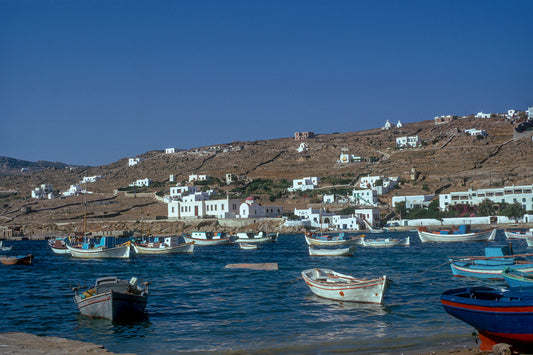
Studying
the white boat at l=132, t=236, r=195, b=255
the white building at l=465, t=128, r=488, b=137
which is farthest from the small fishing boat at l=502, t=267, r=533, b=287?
the white building at l=465, t=128, r=488, b=137

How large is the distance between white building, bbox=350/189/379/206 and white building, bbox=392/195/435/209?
3.30 m

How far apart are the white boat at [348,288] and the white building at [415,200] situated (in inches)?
2464

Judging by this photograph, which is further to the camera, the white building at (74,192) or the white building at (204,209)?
the white building at (74,192)

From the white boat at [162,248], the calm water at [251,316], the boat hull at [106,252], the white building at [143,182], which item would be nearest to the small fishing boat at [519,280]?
the calm water at [251,316]

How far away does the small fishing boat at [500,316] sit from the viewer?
35.8 ft

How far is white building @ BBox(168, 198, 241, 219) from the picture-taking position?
80.9 m

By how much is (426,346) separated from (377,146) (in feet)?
401

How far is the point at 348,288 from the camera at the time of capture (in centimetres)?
1888

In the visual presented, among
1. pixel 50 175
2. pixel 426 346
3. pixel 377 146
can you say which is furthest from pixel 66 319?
pixel 50 175

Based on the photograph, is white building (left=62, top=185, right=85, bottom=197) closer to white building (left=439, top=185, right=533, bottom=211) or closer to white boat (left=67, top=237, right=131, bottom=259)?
white boat (left=67, top=237, right=131, bottom=259)

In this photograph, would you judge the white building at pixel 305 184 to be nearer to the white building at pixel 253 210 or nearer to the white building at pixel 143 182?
the white building at pixel 253 210

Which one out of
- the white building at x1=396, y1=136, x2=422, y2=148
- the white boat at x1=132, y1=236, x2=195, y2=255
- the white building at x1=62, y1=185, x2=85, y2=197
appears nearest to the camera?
the white boat at x1=132, y1=236, x2=195, y2=255

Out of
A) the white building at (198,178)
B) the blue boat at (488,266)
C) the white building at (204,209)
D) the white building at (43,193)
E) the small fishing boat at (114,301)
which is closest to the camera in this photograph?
the small fishing boat at (114,301)

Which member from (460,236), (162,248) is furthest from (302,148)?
(162,248)
